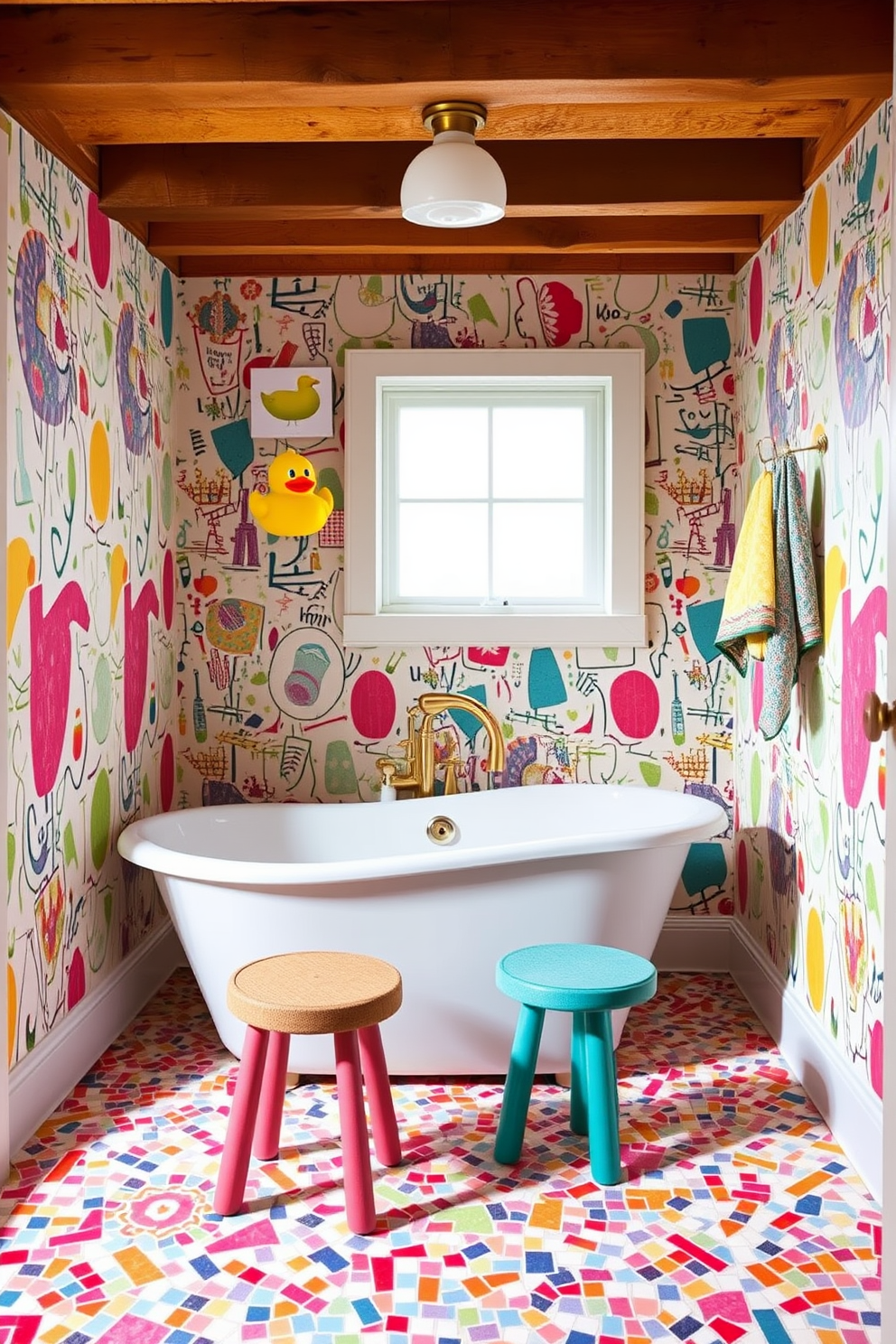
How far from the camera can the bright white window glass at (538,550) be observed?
372 centimetres

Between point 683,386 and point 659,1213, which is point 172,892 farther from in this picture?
point 683,386

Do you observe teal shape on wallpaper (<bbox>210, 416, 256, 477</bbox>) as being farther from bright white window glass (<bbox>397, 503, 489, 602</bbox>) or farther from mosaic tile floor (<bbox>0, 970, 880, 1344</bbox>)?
mosaic tile floor (<bbox>0, 970, 880, 1344</bbox>)

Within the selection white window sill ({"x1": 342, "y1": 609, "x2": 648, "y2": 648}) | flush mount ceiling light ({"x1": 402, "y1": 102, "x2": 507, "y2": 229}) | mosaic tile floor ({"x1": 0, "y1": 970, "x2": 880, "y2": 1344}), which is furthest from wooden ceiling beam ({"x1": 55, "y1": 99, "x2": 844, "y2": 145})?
mosaic tile floor ({"x1": 0, "y1": 970, "x2": 880, "y2": 1344})

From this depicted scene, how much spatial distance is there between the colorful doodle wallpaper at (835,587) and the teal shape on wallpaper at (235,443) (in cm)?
158

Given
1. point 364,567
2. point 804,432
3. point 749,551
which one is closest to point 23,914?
point 364,567

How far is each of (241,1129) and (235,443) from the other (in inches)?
86.4

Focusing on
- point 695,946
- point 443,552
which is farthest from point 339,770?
point 695,946

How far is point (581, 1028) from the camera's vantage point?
244 cm

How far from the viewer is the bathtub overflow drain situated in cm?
343

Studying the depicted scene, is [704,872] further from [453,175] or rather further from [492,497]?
[453,175]

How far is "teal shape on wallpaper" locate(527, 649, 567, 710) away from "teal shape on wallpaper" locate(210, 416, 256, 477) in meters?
1.12

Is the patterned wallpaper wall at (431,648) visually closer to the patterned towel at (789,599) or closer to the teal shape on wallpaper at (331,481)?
the teal shape on wallpaper at (331,481)

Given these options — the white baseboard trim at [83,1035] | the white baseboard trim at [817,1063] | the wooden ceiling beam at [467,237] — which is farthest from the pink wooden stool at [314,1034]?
the wooden ceiling beam at [467,237]

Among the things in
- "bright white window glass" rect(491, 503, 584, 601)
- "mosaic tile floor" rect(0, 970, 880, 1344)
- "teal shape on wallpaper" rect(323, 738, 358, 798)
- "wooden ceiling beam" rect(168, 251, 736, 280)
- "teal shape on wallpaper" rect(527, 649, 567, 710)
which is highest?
"wooden ceiling beam" rect(168, 251, 736, 280)
